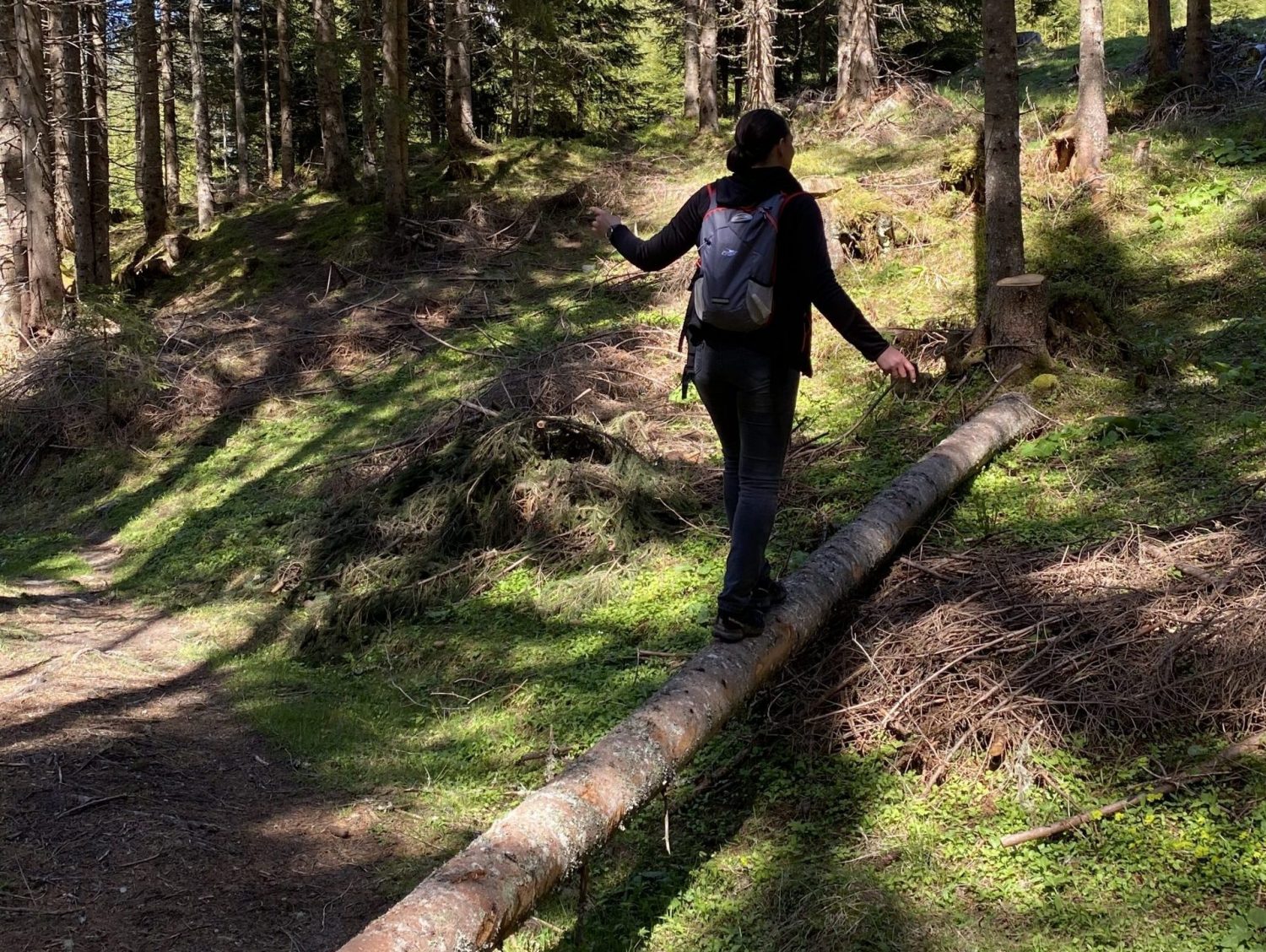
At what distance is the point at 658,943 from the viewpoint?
351 centimetres

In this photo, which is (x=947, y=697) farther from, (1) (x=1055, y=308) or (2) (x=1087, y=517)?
(1) (x=1055, y=308)

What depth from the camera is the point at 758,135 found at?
3791mm

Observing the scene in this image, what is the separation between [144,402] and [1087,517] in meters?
11.6

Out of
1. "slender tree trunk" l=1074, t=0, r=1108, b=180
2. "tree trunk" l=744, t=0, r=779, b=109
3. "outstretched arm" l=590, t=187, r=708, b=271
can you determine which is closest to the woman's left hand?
"outstretched arm" l=590, t=187, r=708, b=271

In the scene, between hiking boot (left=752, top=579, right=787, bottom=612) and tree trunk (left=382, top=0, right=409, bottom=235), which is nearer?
hiking boot (left=752, top=579, right=787, bottom=612)

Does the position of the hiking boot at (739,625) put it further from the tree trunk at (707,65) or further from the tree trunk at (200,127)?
the tree trunk at (200,127)

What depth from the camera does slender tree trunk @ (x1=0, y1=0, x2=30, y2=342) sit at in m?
13.2

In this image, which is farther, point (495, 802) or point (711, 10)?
point (711, 10)

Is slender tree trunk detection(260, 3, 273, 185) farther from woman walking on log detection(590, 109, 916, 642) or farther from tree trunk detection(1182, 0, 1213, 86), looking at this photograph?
woman walking on log detection(590, 109, 916, 642)

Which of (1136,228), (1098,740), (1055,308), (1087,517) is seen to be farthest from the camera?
(1136,228)

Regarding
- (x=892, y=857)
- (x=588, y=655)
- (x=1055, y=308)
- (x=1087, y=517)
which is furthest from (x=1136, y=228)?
(x=892, y=857)

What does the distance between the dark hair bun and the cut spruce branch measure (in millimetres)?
2721

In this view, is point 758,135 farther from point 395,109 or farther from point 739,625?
point 395,109

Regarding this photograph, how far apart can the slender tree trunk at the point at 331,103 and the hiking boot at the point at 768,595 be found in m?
15.7
